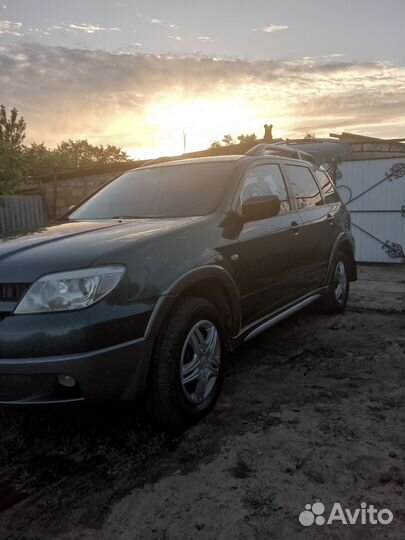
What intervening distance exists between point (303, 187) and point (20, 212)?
26.8 ft

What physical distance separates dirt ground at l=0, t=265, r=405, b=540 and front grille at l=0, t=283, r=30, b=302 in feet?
1.93

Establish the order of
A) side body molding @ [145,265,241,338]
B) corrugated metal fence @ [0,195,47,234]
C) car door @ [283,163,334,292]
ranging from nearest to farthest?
1. side body molding @ [145,265,241,338]
2. car door @ [283,163,334,292]
3. corrugated metal fence @ [0,195,47,234]

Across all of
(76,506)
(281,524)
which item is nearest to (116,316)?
(76,506)

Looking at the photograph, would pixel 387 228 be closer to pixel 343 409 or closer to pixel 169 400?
pixel 343 409

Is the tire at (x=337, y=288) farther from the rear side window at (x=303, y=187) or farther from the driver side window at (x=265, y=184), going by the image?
the driver side window at (x=265, y=184)

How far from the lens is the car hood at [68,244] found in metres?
2.39

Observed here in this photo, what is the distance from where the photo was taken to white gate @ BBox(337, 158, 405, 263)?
1075cm

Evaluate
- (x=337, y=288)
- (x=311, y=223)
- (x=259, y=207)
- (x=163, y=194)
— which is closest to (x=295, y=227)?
(x=311, y=223)

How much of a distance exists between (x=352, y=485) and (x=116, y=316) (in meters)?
1.42

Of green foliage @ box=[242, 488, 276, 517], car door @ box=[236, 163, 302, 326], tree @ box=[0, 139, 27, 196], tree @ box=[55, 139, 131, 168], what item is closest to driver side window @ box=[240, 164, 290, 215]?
car door @ box=[236, 163, 302, 326]

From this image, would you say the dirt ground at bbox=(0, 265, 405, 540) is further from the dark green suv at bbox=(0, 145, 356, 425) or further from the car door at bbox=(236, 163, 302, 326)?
the car door at bbox=(236, 163, 302, 326)

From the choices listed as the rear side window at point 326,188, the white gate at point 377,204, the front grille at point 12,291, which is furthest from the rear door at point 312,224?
the white gate at point 377,204

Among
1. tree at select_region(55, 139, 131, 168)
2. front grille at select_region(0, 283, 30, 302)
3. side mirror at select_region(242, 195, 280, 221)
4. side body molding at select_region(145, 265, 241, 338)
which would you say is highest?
tree at select_region(55, 139, 131, 168)

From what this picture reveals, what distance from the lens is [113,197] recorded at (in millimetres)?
4008
